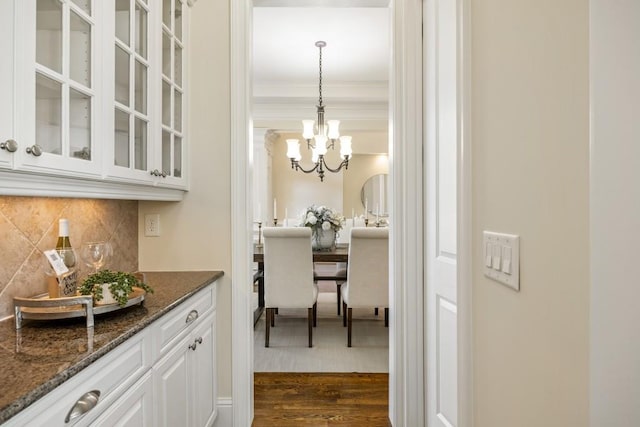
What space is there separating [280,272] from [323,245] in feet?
2.67

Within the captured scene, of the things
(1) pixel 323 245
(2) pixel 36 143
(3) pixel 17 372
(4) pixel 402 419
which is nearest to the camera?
(3) pixel 17 372

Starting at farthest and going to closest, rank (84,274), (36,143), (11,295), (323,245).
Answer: (323,245), (84,274), (11,295), (36,143)

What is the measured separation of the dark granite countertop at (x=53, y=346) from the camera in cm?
74

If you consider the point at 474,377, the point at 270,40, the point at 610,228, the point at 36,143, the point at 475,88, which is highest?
the point at 270,40

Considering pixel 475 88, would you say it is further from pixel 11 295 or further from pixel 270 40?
pixel 270 40

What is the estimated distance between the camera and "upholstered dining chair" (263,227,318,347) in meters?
3.40

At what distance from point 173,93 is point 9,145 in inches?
43.1

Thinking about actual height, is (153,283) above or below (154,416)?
above

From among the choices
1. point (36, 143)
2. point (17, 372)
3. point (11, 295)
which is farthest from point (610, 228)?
point (11, 295)

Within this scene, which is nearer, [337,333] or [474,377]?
[474,377]

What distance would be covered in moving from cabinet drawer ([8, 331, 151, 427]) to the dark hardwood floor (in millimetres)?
1331

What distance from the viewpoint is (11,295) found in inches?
49.8

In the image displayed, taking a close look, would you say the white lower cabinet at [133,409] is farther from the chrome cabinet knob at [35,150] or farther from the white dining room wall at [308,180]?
the white dining room wall at [308,180]

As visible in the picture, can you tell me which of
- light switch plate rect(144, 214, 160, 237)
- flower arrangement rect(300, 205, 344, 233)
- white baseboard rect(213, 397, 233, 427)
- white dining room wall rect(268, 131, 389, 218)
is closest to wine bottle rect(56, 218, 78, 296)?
light switch plate rect(144, 214, 160, 237)
